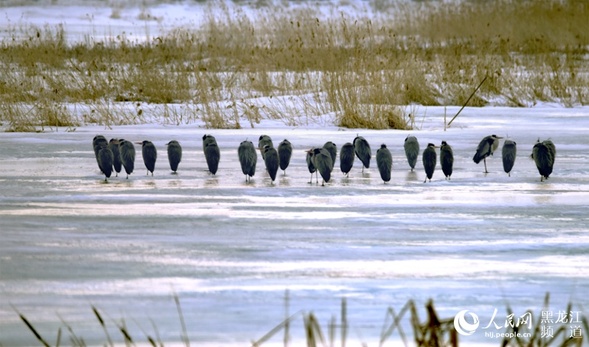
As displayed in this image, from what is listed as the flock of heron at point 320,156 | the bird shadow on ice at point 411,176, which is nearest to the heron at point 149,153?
the flock of heron at point 320,156

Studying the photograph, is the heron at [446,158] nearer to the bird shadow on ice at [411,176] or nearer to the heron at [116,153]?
the bird shadow on ice at [411,176]

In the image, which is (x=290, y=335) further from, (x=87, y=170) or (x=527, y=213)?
(x=87, y=170)

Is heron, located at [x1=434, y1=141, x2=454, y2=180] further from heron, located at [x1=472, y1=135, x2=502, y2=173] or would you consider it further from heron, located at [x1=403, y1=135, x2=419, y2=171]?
heron, located at [x1=472, y1=135, x2=502, y2=173]

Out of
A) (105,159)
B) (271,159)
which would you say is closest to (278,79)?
(105,159)

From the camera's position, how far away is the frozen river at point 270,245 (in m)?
3.80

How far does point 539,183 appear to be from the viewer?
6953 mm

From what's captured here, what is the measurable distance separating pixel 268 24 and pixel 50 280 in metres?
13.2

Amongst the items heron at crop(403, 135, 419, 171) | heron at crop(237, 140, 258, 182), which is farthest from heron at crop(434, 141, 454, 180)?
heron at crop(237, 140, 258, 182)

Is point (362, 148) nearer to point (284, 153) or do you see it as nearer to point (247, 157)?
point (284, 153)

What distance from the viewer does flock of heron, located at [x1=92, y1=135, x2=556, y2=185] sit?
6.83 m

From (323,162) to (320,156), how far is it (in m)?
0.05

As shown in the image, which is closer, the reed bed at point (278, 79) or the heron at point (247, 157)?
the heron at point (247, 157)

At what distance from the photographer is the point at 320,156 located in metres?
6.75

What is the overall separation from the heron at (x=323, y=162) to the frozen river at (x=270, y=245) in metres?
0.10
